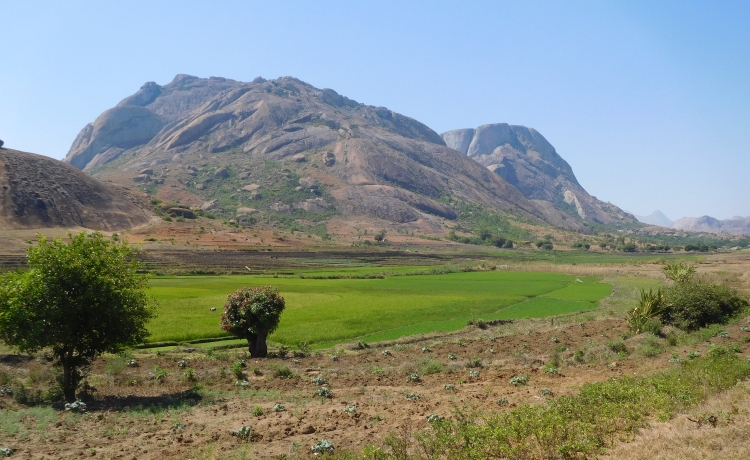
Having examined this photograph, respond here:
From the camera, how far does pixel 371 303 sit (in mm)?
38406

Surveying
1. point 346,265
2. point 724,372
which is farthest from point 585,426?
point 346,265

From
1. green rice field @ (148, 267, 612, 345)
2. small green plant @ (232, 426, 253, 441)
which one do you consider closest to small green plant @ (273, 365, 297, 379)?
small green plant @ (232, 426, 253, 441)

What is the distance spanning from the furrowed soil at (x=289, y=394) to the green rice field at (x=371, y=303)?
4.29 metres

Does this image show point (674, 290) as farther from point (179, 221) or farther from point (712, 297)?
point (179, 221)

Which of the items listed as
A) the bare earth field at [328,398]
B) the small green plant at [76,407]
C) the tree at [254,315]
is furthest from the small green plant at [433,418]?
the tree at [254,315]

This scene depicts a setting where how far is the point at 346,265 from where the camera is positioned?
8106 centimetres

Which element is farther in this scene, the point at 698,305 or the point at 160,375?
the point at 698,305

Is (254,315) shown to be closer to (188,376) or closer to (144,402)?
(188,376)

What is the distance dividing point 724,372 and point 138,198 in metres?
148

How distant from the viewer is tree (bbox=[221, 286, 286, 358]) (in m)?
21.0

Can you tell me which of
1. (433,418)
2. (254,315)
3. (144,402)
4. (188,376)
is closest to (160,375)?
(188,376)

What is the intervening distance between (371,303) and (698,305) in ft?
73.9

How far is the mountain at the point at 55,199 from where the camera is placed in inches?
4038

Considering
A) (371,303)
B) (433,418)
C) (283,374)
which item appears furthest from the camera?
(371,303)
